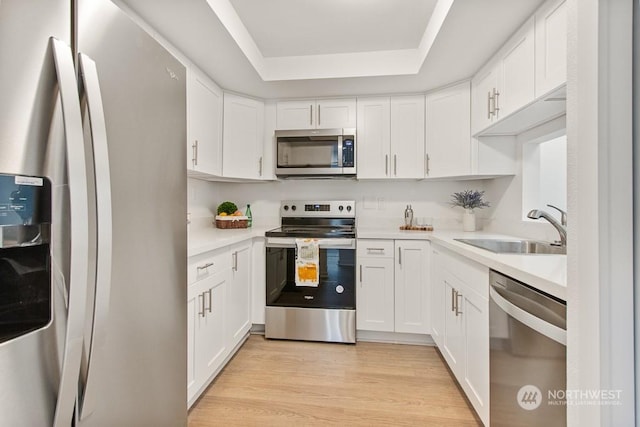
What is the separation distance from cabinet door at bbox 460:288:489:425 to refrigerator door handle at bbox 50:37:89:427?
153 centimetres

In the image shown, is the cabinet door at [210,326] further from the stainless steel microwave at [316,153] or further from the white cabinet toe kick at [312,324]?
the stainless steel microwave at [316,153]

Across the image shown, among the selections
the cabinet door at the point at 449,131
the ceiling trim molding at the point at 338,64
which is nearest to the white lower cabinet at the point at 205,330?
the ceiling trim molding at the point at 338,64

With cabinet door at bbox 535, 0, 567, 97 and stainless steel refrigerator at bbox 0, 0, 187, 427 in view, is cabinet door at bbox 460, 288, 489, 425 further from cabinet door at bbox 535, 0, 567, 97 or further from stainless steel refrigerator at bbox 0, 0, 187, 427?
stainless steel refrigerator at bbox 0, 0, 187, 427

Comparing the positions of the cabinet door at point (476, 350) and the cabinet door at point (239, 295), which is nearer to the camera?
the cabinet door at point (476, 350)

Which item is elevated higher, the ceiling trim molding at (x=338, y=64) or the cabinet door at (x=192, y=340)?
the ceiling trim molding at (x=338, y=64)

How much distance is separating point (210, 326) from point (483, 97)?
2441 mm

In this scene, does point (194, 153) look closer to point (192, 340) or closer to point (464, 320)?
point (192, 340)

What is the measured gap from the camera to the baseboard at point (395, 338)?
2.54 metres

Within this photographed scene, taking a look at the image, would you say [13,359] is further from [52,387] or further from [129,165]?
[129,165]

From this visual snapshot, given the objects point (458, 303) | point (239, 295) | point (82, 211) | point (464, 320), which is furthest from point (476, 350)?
point (82, 211)

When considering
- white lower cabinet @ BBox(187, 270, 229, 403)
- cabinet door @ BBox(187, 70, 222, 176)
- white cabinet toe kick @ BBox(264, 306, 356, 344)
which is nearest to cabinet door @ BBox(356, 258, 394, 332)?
white cabinet toe kick @ BBox(264, 306, 356, 344)

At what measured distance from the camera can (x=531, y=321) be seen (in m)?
1.03

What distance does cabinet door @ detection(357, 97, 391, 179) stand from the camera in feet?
9.14

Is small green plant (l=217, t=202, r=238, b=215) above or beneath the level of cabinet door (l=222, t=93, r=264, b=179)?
beneath
